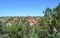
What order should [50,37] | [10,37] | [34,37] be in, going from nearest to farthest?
[50,37] < [34,37] < [10,37]

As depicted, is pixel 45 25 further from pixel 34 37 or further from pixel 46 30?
pixel 34 37

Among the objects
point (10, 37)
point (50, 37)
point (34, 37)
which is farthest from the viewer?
point (10, 37)

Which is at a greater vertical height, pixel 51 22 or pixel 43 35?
pixel 51 22

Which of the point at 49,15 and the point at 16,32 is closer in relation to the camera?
the point at 16,32

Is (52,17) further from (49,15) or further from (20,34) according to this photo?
(20,34)

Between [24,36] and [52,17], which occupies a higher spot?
[52,17]

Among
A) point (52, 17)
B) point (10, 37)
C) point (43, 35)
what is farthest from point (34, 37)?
point (52, 17)

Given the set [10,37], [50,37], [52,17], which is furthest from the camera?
[52,17]

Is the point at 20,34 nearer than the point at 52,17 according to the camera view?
Yes

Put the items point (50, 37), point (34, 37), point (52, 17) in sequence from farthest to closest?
point (52, 17) → point (34, 37) → point (50, 37)
